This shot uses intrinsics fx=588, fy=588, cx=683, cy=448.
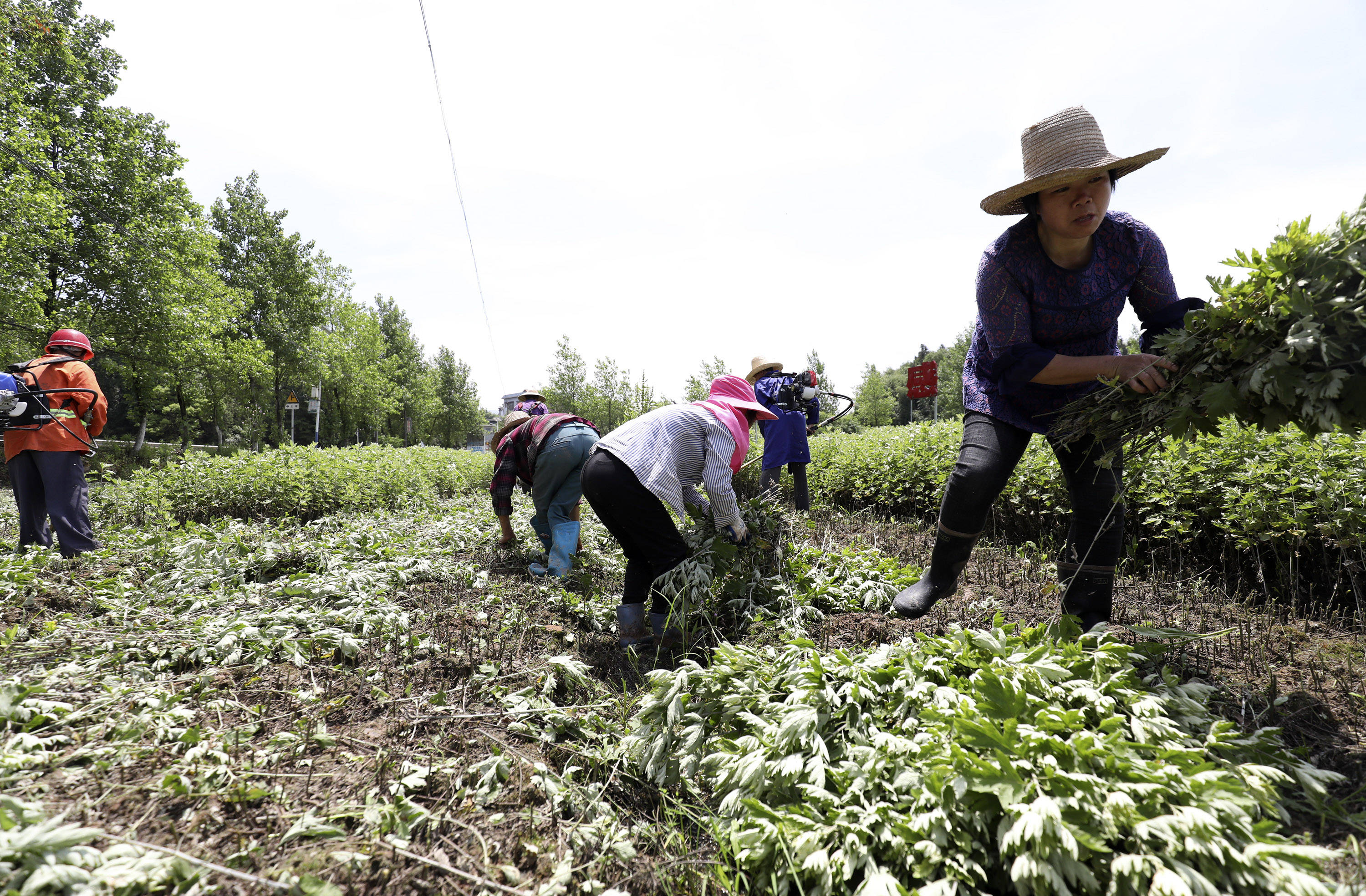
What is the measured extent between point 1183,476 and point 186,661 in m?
5.51

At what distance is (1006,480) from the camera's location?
95.8 inches

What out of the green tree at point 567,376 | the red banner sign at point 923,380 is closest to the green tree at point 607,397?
the green tree at point 567,376

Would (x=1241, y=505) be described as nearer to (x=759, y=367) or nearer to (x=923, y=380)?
(x=759, y=367)

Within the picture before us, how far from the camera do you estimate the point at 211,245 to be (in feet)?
55.4

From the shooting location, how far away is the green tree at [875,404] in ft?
104

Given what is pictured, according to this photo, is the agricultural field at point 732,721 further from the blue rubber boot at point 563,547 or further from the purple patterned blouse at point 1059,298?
the purple patterned blouse at point 1059,298

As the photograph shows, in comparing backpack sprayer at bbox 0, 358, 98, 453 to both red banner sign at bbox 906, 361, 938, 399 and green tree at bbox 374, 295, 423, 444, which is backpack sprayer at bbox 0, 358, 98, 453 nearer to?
red banner sign at bbox 906, 361, 938, 399

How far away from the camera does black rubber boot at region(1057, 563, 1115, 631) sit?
245 centimetres

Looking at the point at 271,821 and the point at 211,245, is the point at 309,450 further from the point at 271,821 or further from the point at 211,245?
the point at 211,245

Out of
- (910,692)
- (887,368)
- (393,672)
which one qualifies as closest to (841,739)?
(910,692)

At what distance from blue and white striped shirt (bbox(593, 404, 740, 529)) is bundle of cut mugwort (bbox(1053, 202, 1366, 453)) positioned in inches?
71.6

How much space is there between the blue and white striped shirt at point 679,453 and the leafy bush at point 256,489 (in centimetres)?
499

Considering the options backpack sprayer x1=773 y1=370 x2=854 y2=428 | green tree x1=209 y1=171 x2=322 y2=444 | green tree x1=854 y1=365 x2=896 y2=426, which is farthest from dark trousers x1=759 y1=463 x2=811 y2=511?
green tree x1=854 y1=365 x2=896 y2=426

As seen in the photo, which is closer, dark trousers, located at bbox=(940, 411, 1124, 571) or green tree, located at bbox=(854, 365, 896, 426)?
dark trousers, located at bbox=(940, 411, 1124, 571)
